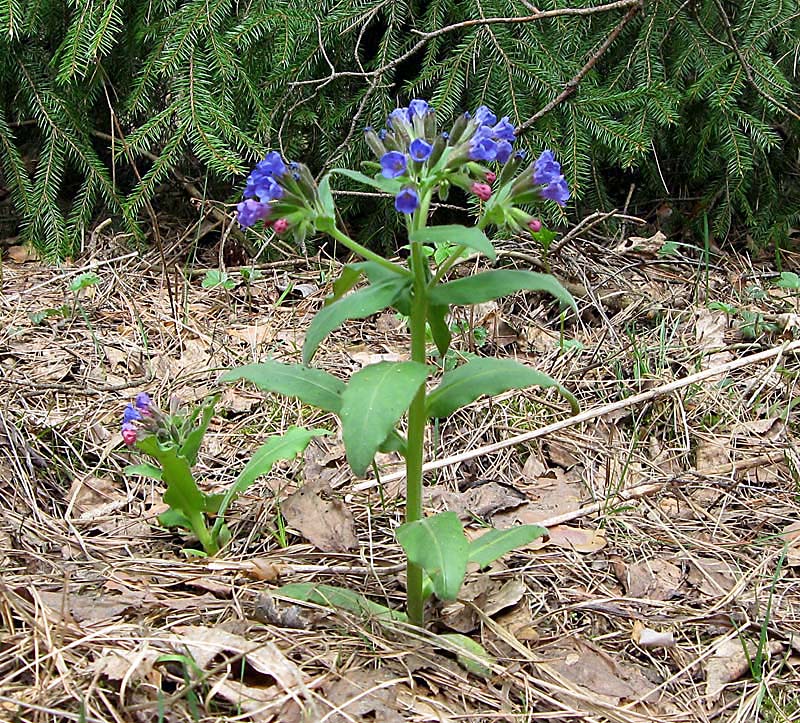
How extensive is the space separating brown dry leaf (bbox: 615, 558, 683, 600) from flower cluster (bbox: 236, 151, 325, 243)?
1.07 meters

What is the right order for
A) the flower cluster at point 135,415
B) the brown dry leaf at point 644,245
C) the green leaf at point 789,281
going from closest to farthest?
the flower cluster at point 135,415 → the green leaf at point 789,281 → the brown dry leaf at point 644,245

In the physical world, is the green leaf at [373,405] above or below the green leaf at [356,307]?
below

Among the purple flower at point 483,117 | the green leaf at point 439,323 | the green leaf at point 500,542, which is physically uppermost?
the purple flower at point 483,117

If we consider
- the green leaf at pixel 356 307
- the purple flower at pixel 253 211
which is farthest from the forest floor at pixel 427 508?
the purple flower at pixel 253 211

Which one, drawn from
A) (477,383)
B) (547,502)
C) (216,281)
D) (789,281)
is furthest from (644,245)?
(477,383)

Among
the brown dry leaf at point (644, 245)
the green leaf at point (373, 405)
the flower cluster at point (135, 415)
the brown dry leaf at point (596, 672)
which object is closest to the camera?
the green leaf at point (373, 405)

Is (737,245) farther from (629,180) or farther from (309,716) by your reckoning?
(309,716)

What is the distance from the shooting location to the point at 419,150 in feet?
4.73

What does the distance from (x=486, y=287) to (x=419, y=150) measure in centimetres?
27

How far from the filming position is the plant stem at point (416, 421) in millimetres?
1511

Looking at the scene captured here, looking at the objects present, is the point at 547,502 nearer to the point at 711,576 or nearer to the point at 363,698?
the point at 711,576

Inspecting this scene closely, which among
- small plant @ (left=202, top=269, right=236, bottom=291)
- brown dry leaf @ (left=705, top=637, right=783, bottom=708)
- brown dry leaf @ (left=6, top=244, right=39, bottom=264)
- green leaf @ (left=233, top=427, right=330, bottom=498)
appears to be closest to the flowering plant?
green leaf @ (left=233, top=427, right=330, bottom=498)

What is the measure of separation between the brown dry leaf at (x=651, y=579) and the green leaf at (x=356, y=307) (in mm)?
885

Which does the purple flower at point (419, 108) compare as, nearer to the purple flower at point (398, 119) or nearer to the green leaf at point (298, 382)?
the purple flower at point (398, 119)
